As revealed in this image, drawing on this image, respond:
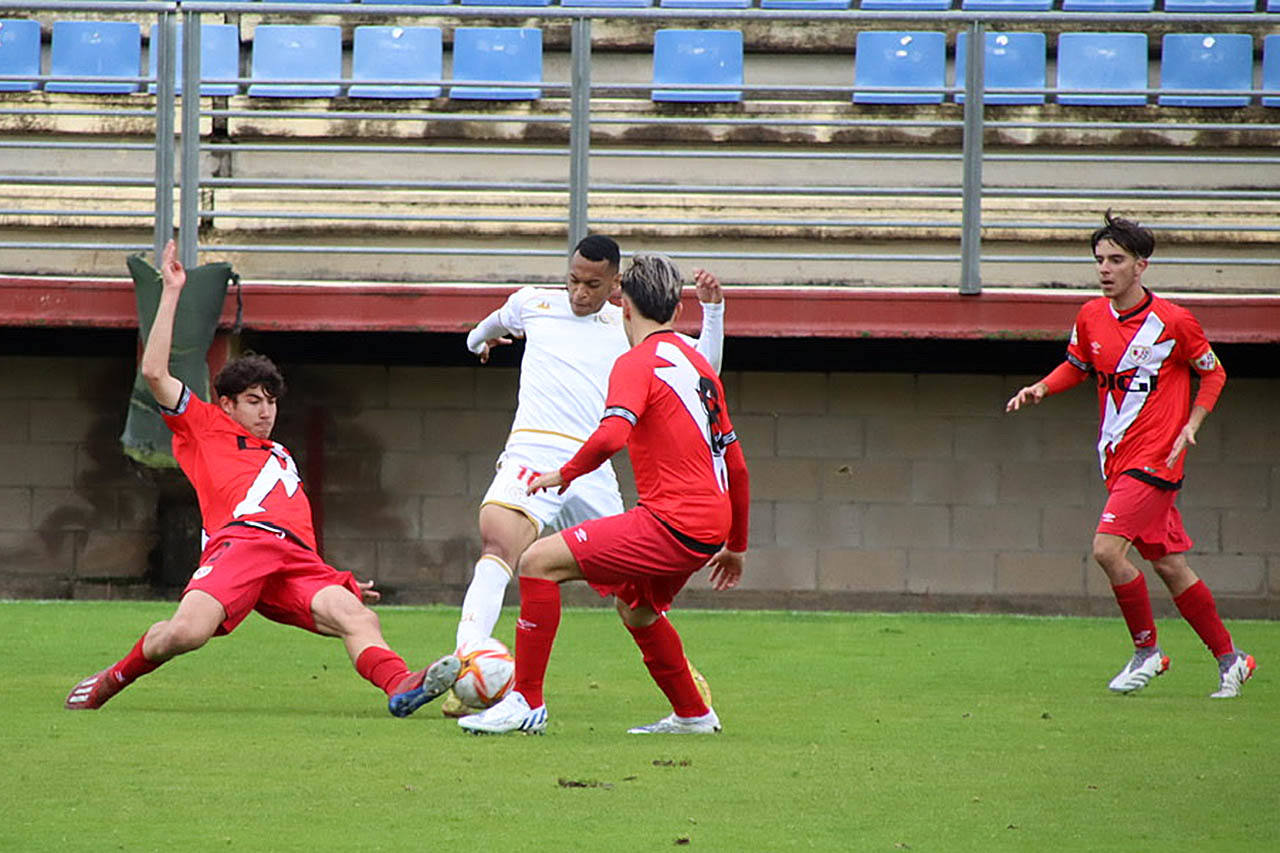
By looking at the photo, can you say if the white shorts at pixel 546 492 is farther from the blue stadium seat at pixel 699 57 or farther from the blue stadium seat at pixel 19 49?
the blue stadium seat at pixel 19 49

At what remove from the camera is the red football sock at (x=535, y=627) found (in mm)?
5785

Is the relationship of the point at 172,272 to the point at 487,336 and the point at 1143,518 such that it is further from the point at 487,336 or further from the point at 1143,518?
the point at 1143,518

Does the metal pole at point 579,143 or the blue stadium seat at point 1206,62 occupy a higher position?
the blue stadium seat at point 1206,62

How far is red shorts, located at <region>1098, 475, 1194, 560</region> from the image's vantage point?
742 cm

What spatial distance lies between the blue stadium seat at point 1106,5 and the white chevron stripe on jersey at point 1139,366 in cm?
735

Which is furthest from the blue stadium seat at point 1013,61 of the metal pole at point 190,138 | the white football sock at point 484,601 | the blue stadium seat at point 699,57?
the white football sock at point 484,601

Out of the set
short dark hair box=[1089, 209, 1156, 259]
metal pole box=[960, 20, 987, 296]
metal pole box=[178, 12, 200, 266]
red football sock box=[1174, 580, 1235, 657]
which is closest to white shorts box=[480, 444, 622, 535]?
short dark hair box=[1089, 209, 1156, 259]

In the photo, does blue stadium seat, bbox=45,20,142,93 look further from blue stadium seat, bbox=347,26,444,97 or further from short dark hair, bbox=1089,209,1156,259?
short dark hair, bbox=1089,209,1156,259

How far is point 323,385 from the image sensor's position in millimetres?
12578

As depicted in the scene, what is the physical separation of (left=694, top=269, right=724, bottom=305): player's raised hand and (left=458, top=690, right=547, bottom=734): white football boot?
5.08 feet

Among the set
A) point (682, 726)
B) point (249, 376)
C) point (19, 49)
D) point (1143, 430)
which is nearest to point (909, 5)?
point (19, 49)

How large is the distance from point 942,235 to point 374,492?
14.4 feet

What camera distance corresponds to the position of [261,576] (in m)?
6.37

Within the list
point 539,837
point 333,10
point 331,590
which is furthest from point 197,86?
point 539,837
